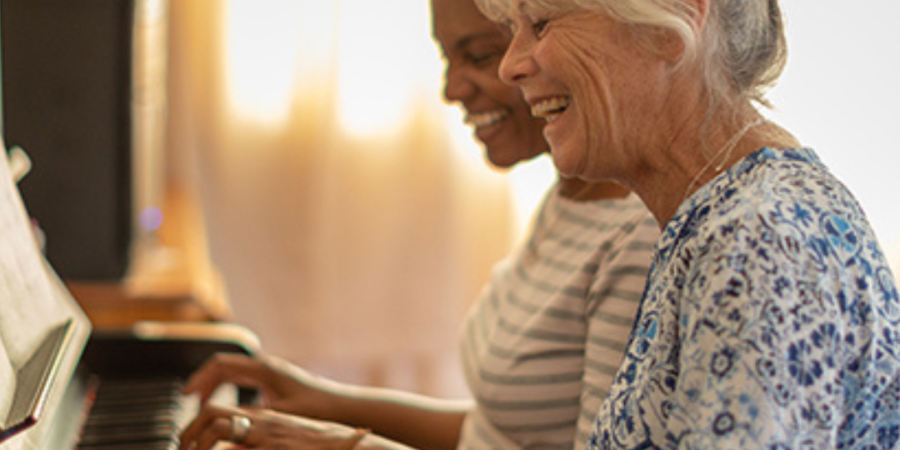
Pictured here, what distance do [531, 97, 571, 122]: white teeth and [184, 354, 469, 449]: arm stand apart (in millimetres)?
666

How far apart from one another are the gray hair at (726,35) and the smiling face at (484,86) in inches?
17.0

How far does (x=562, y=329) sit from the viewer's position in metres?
1.26

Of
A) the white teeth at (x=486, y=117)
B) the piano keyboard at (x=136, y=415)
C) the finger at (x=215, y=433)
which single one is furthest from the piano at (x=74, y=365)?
the white teeth at (x=486, y=117)

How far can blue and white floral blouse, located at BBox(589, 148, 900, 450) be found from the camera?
29.1 inches

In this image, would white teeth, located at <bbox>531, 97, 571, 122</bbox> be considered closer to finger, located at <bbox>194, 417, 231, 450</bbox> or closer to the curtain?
finger, located at <bbox>194, 417, 231, 450</bbox>

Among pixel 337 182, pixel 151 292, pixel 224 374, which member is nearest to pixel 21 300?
pixel 224 374

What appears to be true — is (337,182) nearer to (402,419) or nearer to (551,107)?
(402,419)

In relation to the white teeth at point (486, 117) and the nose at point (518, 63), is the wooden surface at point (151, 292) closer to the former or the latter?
the white teeth at point (486, 117)

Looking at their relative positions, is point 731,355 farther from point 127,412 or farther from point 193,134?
point 193,134

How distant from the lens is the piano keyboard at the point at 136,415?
1296mm

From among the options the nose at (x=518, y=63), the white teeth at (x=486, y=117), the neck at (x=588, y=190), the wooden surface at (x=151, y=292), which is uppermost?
the nose at (x=518, y=63)

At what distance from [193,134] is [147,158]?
20.2 inches

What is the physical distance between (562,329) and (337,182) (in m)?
1.79

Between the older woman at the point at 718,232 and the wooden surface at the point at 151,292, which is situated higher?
the older woman at the point at 718,232
